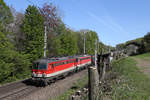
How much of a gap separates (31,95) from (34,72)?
3.37 metres

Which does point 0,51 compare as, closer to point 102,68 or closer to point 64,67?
point 64,67

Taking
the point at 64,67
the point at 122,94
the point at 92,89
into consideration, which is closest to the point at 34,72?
the point at 64,67

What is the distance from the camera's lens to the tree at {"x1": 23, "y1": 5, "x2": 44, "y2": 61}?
22.4m

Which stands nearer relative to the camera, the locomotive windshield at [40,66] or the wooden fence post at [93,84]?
the wooden fence post at [93,84]

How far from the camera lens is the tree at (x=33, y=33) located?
73.6 feet

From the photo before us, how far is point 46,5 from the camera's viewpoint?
27.7 meters

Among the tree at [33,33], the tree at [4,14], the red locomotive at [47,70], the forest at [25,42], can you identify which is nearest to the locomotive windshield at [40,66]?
the red locomotive at [47,70]

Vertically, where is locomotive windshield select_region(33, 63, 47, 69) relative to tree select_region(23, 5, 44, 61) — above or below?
below

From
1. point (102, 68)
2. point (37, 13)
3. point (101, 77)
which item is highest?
point (37, 13)

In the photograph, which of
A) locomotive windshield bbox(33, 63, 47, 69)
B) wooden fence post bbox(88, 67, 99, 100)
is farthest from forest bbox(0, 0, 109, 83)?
wooden fence post bbox(88, 67, 99, 100)

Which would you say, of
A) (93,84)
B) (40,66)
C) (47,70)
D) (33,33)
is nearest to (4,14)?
(33,33)

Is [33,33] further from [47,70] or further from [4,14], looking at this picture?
[47,70]

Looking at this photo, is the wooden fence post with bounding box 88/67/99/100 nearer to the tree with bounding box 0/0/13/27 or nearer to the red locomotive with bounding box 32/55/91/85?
the red locomotive with bounding box 32/55/91/85

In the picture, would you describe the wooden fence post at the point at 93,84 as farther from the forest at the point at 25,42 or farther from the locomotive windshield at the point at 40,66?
the locomotive windshield at the point at 40,66
